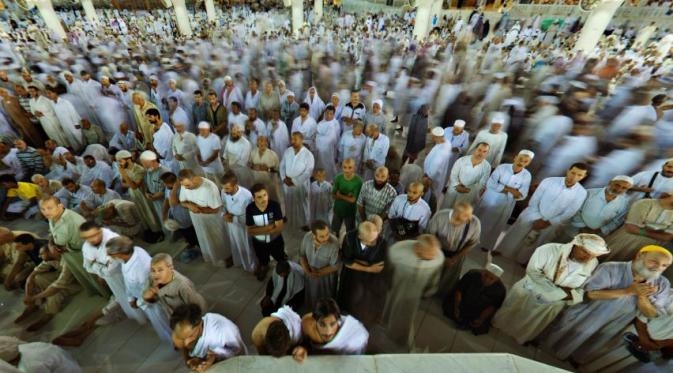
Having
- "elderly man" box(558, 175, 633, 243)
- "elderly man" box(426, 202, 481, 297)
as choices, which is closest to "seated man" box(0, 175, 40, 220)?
"elderly man" box(426, 202, 481, 297)

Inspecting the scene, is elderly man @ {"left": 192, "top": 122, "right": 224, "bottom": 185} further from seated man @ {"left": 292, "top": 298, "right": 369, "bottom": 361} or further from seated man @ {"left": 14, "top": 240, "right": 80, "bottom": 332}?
seated man @ {"left": 292, "top": 298, "right": 369, "bottom": 361}

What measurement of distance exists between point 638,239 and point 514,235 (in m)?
Result: 1.22

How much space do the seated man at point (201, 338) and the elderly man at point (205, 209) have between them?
1594mm

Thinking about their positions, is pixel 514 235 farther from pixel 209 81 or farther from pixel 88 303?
pixel 209 81

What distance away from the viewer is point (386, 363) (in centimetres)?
210

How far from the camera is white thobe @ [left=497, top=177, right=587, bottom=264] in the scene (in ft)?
11.9

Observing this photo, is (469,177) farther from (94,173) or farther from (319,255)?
(94,173)

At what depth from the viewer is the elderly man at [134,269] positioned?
2.69 meters

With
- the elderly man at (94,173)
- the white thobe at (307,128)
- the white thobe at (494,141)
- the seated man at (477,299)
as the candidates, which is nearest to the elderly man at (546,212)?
the seated man at (477,299)

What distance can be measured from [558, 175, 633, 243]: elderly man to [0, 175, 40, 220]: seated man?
7714 mm

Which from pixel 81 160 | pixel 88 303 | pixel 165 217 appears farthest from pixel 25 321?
pixel 81 160

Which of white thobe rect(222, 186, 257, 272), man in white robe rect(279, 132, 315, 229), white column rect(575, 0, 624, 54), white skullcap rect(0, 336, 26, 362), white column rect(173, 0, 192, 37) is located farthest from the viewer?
white column rect(173, 0, 192, 37)

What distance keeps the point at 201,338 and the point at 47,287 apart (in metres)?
2.74

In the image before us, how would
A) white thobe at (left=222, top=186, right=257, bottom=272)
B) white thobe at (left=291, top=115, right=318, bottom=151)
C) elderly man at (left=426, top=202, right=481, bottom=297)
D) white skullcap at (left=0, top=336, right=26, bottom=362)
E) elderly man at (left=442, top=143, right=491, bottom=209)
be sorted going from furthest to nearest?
white thobe at (left=291, top=115, right=318, bottom=151)
elderly man at (left=442, top=143, right=491, bottom=209)
white thobe at (left=222, top=186, right=257, bottom=272)
elderly man at (left=426, top=202, right=481, bottom=297)
white skullcap at (left=0, top=336, right=26, bottom=362)
